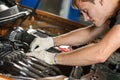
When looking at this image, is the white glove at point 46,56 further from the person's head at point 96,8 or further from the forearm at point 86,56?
the person's head at point 96,8

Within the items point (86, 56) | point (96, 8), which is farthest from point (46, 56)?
point (96, 8)

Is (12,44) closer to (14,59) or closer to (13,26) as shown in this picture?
(14,59)

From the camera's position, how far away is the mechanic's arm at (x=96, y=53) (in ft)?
3.98

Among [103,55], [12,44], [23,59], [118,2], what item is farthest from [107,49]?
[12,44]

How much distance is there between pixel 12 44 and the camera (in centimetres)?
150

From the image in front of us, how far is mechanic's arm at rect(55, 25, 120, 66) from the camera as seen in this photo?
3.98 ft

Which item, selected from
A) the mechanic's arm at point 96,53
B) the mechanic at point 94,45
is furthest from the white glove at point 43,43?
the mechanic's arm at point 96,53

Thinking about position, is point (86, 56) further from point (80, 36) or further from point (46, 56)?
point (80, 36)

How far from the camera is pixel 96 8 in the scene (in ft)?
4.35

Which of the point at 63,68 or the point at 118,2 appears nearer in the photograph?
the point at 118,2

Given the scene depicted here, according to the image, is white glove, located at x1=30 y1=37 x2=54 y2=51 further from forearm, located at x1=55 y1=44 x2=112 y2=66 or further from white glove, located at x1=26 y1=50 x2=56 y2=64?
forearm, located at x1=55 y1=44 x2=112 y2=66

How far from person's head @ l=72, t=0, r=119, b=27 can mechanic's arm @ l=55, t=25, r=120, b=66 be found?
159mm

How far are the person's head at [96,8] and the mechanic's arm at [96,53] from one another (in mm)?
159

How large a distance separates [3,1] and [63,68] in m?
0.65
